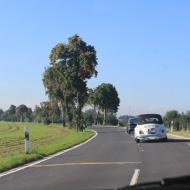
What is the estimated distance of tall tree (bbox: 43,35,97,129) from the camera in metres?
73.1

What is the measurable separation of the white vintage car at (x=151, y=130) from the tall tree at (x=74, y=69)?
113 feet

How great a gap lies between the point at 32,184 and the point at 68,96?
59437 millimetres

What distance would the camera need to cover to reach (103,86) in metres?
145

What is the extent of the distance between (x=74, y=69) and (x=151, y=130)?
38.1 metres

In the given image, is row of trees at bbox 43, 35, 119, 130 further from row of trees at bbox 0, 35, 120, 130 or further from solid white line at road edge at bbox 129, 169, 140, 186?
solid white line at road edge at bbox 129, 169, 140, 186

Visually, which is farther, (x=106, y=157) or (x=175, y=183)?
(x=106, y=157)

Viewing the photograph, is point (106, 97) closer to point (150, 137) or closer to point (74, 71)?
point (74, 71)

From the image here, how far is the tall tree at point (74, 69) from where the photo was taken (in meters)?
73.1

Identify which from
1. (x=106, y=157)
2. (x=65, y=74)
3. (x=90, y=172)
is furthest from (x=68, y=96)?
(x=90, y=172)

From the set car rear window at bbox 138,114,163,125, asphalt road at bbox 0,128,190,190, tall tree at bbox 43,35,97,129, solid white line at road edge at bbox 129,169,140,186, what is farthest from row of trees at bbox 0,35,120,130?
solid white line at road edge at bbox 129,169,140,186

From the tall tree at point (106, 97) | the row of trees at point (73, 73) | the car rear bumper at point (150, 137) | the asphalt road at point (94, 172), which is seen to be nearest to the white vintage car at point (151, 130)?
the car rear bumper at point (150, 137)

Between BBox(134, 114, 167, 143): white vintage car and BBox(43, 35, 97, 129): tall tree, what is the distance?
34301mm

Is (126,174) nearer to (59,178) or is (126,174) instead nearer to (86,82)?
(59,178)

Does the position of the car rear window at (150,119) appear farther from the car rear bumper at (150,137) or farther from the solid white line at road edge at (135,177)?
the solid white line at road edge at (135,177)
